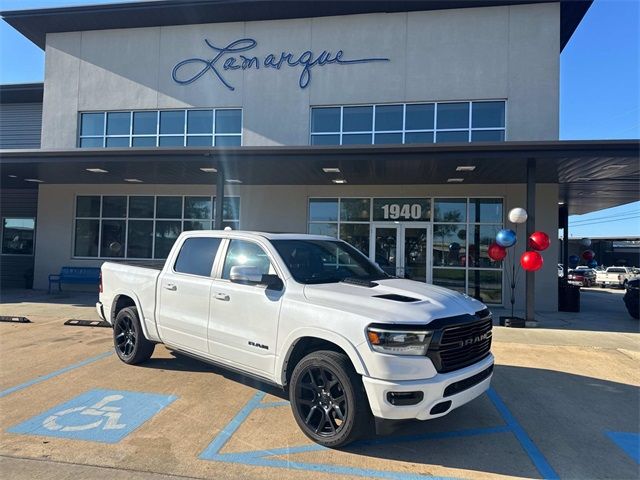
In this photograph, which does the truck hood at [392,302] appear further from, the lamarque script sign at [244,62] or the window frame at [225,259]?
the lamarque script sign at [244,62]

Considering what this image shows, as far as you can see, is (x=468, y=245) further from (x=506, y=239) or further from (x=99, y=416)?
(x=99, y=416)

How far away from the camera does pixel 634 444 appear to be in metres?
4.06

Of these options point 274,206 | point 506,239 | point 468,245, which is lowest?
point 468,245

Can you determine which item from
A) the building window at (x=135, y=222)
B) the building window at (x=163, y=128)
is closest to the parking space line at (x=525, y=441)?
the building window at (x=135, y=222)

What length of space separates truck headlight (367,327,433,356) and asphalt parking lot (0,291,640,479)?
3.19ft

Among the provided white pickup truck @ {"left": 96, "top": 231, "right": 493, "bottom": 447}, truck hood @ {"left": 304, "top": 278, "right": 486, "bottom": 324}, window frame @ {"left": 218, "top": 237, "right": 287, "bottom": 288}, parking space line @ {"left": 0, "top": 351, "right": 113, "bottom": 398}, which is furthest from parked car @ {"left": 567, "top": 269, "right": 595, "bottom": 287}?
parking space line @ {"left": 0, "top": 351, "right": 113, "bottom": 398}

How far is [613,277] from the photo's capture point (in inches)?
1242

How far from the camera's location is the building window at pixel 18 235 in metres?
17.4

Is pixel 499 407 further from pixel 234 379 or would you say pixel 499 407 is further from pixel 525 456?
pixel 234 379

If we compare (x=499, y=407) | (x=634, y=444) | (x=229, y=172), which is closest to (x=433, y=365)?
(x=499, y=407)

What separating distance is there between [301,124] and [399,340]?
11.9 m

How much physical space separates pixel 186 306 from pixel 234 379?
3.95 feet

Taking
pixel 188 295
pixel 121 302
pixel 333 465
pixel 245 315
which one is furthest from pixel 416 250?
pixel 333 465

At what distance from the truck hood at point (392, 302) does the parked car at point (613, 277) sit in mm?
33502
